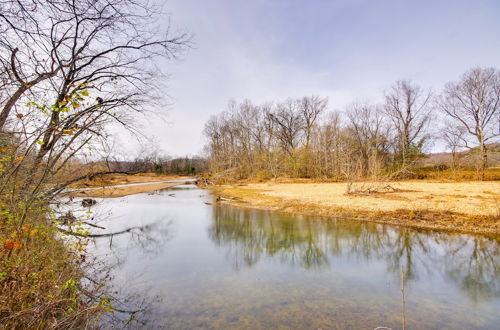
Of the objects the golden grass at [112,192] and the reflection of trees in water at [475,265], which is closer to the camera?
the golden grass at [112,192]

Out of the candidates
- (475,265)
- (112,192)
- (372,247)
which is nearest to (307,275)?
(372,247)

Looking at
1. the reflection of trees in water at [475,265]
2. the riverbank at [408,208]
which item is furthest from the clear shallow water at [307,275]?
the riverbank at [408,208]

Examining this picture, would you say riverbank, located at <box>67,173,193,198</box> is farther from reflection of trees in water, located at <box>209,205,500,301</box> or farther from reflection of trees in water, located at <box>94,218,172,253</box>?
reflection of trees in water, located at <box>209,205,500,301</box>

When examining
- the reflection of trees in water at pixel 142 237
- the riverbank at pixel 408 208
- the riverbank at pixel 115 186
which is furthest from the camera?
the riverbank at pixel 408 208

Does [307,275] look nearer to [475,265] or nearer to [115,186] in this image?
[475,265]

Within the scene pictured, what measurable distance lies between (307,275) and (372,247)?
11.9 ft

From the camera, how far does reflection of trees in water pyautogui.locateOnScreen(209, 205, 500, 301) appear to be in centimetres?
682

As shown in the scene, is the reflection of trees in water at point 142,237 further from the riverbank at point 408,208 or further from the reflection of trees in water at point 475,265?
the reflection of trees in water at point 475,265

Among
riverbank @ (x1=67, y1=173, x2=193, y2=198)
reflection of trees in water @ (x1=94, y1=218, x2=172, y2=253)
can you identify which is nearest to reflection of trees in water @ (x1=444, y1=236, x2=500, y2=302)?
riverbank @ (x1=67, y1=173, x2=193, y2=198)

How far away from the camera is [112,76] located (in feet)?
18.1

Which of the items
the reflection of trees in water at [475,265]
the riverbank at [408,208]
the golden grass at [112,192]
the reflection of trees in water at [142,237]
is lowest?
the reflection of trees in water at [475,265]

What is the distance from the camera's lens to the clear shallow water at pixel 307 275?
4711 millimetres

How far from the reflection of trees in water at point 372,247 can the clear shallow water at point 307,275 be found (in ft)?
0.12

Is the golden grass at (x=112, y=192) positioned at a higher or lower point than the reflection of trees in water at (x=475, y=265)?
higher
